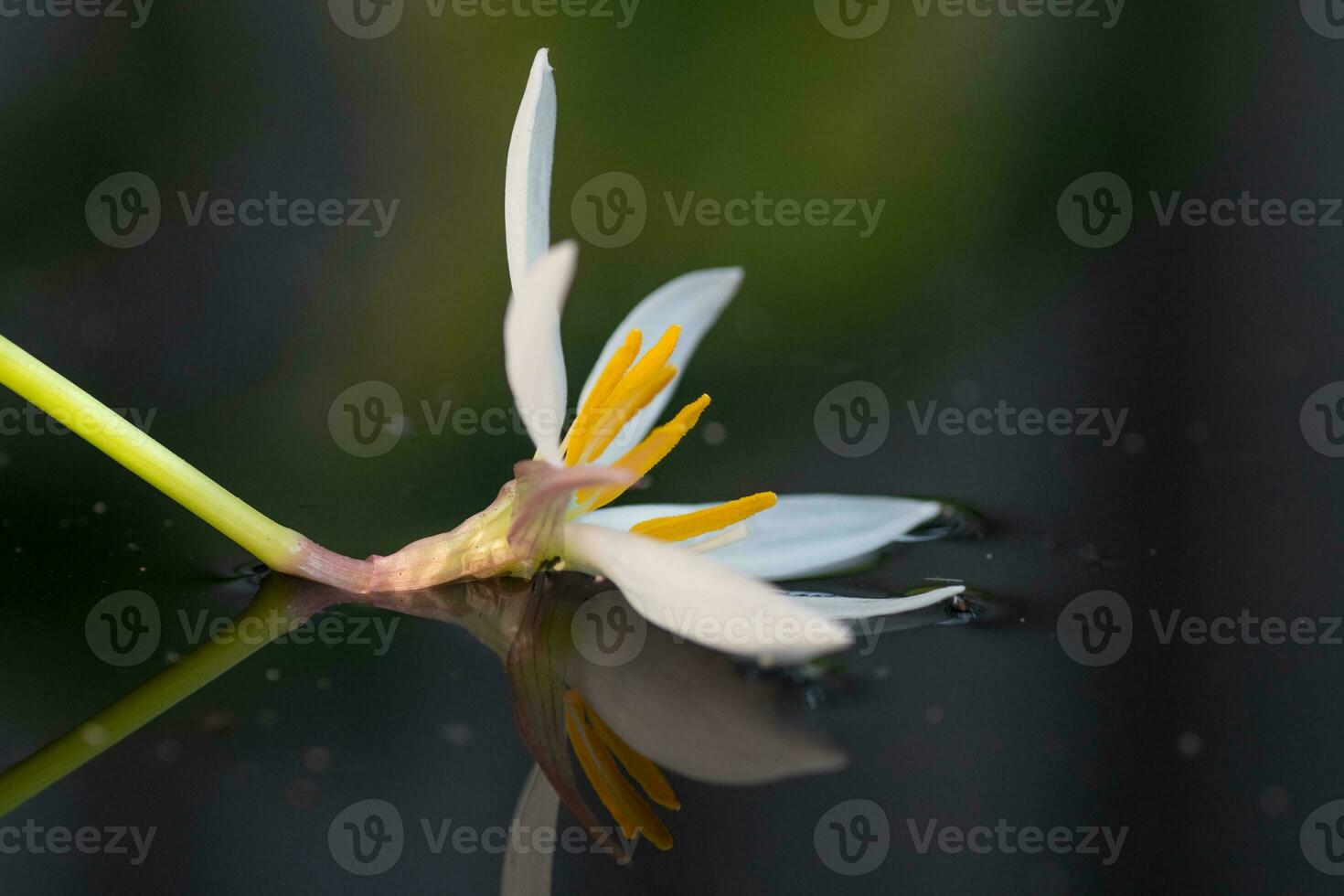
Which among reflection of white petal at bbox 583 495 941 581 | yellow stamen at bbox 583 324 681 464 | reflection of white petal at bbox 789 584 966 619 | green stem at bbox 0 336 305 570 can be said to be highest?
yellow stamen at bbox 583 324 681 464

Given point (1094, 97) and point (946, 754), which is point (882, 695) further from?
point (1094, 97)

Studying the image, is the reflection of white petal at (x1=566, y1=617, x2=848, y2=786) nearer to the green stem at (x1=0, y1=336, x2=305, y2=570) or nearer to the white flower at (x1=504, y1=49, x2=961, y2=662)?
the white flower at (x1=504, y1=49, x2=961, y2=662)

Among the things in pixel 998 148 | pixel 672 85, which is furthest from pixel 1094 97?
pixel 672 85

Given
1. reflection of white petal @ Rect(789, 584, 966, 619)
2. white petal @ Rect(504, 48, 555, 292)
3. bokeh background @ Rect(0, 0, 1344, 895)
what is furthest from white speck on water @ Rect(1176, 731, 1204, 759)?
white petal @ Rect(504, 48, 555, 292)

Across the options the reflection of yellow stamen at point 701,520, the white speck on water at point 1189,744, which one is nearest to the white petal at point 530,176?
the reflection of yellow stamen at point 701,520

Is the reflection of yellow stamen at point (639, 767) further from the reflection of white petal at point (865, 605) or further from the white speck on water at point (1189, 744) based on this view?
the white speck on water at point (1189, 744)

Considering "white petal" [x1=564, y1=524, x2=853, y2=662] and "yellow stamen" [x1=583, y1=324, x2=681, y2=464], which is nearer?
"white petal" [x1=564, y1=524, x2=853, y2=662]
